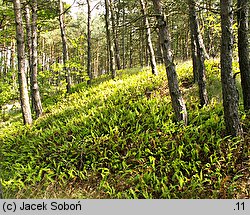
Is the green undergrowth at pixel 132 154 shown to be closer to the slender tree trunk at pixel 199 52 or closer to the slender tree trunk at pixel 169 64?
the slender tree trunk at pixel 169 64

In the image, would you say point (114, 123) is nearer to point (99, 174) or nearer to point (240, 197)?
point (99, 174)

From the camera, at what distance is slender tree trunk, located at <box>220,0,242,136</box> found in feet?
20.6

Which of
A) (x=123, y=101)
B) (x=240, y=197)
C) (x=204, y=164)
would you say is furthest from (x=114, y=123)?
(x=240, y=197)

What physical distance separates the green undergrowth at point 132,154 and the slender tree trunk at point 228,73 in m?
0.43

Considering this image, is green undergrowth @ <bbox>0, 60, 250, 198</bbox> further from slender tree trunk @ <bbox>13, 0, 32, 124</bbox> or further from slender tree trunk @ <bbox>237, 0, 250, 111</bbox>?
slender tree trunk @ <bbox>13, 0, 32, 124</bbox>

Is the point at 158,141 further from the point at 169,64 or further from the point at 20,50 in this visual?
the point at 20,50

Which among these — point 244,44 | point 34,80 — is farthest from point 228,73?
point 34,80

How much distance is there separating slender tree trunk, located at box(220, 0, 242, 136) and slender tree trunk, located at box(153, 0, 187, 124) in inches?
54.5

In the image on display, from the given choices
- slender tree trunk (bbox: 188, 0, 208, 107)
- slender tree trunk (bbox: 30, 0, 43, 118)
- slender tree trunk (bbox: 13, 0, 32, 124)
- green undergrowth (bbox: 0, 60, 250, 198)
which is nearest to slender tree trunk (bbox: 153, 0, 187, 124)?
green undergrowth (bbox: 0, 60, 250, 198)

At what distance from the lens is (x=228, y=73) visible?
6.51 metres

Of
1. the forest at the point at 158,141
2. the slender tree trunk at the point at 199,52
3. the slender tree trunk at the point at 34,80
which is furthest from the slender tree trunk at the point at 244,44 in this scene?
the slender tree trunk at the point at 34,80

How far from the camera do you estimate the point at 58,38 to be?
125ft

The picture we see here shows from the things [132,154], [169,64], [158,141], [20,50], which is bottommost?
[132,154]

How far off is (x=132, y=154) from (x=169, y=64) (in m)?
2.72
